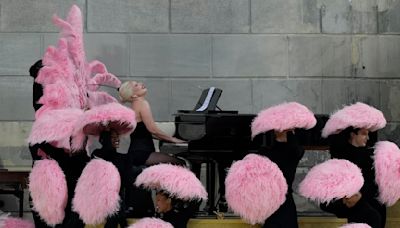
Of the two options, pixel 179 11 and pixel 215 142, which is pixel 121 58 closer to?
pixel 179 11

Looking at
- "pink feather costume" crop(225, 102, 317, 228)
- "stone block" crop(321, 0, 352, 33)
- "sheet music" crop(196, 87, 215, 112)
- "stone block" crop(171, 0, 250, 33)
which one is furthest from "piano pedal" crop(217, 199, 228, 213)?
"stone block" crop(321, 0, 352, 33)

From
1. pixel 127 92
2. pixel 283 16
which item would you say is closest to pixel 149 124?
pixel 127 92

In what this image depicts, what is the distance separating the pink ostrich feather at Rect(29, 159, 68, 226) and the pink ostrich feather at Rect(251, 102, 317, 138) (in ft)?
5.23

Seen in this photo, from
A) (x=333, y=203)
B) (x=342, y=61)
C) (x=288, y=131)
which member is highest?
(x=342, y=61)

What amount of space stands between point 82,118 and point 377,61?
462 cm

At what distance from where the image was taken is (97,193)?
6355 mm

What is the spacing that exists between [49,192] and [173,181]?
1049mm

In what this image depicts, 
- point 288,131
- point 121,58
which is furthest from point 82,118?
point 121,58

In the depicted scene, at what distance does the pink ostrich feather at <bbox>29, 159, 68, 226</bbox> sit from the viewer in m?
6.62

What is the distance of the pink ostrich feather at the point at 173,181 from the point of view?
6.27 meters

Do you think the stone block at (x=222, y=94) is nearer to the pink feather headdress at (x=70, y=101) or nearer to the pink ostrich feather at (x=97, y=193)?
the pink feather headdress at (x=70, y=101)

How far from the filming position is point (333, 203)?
6.64 m

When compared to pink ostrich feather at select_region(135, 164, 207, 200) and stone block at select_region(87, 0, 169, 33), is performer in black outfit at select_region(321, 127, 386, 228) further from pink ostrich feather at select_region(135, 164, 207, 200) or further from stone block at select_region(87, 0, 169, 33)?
stone block at select_region(87, 0, 169, 33)

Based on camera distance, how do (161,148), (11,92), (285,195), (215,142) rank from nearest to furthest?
(285,195), (215,142), (161,148), (11,92)
